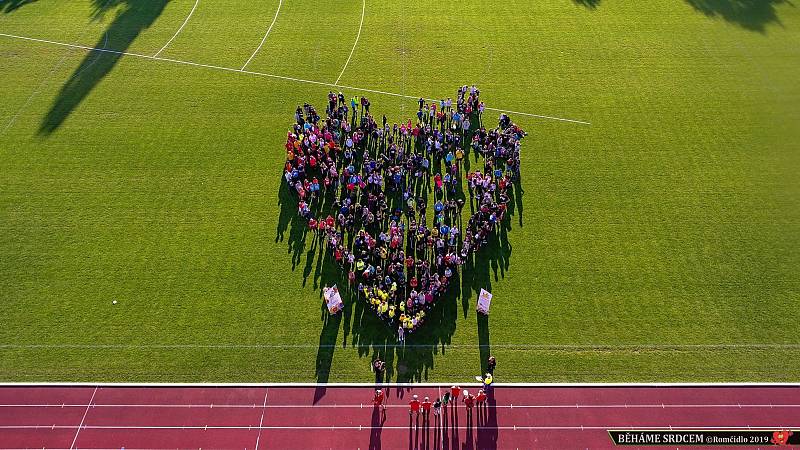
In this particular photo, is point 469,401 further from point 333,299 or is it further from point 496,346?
point 333,299

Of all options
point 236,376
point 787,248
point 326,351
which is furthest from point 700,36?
point 236,376

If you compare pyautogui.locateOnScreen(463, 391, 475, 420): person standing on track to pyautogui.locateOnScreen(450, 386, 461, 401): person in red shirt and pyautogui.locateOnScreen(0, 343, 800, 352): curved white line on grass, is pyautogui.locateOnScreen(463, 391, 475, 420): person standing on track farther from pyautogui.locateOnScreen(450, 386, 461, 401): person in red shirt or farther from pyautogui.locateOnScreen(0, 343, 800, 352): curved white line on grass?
pyautogui.locateOnScreen(0, 343, 800, 352): curved white line on grass

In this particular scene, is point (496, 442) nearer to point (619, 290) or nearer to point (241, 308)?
point (619, 290)

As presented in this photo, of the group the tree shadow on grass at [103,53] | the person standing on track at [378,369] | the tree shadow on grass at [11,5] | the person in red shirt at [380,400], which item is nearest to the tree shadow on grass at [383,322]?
the person standing on track at [378,369]

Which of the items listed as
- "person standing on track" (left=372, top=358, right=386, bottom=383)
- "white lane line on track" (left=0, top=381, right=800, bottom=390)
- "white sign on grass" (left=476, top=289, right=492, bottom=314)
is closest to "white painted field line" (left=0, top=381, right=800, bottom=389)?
"white lane line on track" (left=0, top=381, right=800, bottom=390)

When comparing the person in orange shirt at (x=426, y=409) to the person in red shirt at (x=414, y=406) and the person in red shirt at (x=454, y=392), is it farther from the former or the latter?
the person in red shirt at (x=454, y=392)

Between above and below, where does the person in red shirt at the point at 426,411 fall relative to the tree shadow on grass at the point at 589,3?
below
